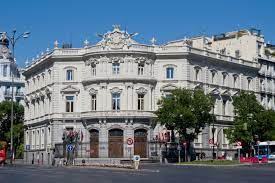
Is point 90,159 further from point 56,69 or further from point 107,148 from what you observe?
point 56,69

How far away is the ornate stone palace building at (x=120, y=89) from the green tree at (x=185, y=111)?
20.7ft

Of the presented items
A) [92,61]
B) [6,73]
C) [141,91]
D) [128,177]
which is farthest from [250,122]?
[6,73]

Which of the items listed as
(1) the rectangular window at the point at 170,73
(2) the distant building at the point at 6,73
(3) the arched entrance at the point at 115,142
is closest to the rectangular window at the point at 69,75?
(3) the arched entrance at the point at 115,142

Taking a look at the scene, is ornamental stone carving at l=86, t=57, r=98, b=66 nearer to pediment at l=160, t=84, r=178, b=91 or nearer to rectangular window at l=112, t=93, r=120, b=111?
rectangular window at l=112, t=93, r=120, b=111

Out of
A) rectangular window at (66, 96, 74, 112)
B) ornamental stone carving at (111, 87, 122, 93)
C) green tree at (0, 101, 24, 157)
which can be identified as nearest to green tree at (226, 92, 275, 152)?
ornamental stone carving at (111, 87, 122, 93)

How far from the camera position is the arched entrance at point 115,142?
269ft

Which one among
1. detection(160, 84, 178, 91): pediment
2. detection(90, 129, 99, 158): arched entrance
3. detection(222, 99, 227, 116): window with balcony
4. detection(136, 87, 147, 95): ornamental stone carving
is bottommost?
detection(90, 129, 99, 158): arched entrance

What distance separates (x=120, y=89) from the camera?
8294 cm

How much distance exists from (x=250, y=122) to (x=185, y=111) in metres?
13.7

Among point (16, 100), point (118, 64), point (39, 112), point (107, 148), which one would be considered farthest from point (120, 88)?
point (16, 100)

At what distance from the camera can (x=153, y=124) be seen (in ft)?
274

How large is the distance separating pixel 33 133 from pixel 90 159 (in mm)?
21132

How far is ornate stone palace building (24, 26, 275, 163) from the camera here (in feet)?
271

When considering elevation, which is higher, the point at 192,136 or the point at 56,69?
the point at 56,69
